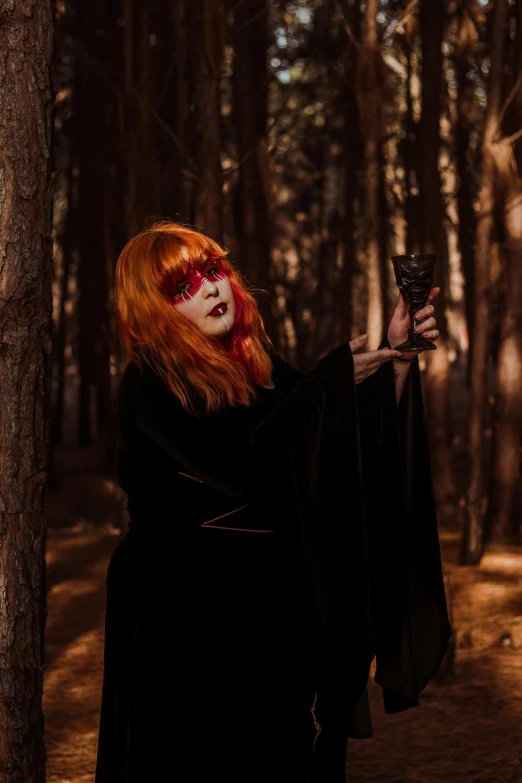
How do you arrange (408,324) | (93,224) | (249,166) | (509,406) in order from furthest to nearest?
1. (93,224)
2. (249,166)
3. (509,406)
4. (408,324)

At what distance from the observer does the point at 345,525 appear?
9.68ft

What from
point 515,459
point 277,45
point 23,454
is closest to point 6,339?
point 23,454

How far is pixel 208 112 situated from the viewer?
627 cm

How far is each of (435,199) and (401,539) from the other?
6156 millimetres

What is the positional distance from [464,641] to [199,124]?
3.33m

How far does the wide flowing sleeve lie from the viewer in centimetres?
306

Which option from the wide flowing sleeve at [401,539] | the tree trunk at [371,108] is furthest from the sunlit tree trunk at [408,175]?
the wide flowing sleeve at [401,539]

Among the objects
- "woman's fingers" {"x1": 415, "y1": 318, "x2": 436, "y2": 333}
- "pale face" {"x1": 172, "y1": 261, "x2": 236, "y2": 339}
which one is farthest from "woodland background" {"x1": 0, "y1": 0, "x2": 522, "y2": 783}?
"woman's fingers" {"x1": 415, "y1": 318, "x2": 436, "y2": 333}

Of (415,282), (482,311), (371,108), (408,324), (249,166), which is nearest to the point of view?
(415,282)

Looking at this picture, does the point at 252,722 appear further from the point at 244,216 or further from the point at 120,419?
the point at 244,216

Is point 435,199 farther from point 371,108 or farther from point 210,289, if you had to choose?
point 210,289

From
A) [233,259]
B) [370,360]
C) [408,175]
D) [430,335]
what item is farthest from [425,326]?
[408,175]

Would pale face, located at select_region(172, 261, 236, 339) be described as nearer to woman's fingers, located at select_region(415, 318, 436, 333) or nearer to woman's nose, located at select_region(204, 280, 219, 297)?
woman's nose, located at select_region(204, 280, 219, 297)

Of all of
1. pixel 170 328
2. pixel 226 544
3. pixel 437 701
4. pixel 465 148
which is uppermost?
pixel 465 148
